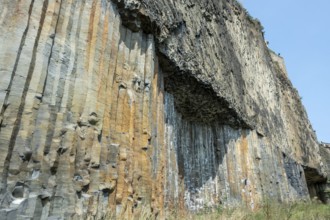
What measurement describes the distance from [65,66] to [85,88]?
1.23 feet

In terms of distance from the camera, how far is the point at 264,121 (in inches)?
441

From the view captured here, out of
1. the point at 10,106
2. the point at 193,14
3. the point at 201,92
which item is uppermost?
the point at 193,14

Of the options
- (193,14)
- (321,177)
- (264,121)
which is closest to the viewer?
(193,14)

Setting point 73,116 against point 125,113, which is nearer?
point 73,116

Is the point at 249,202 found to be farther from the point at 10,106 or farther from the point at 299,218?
the point at 10,106

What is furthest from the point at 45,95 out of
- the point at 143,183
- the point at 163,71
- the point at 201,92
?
the point at 201,92

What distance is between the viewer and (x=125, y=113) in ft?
17.3

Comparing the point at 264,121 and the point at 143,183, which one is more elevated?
the point at 264,121

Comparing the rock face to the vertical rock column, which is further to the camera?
the rock face

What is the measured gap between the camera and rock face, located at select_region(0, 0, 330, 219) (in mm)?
3736

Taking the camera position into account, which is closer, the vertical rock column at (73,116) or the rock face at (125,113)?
the vertical rock column at (73,116)

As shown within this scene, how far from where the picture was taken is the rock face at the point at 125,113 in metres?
3.74

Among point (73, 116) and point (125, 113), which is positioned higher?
point (125, 113)

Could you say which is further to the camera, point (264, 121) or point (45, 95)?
point (264, 121)
